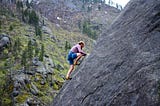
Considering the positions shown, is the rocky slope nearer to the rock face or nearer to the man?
the man

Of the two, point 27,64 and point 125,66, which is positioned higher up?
point 125,66

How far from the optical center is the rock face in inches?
420

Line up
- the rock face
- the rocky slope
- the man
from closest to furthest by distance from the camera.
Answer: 1. the rock face
2. the man
3. the rocky slope

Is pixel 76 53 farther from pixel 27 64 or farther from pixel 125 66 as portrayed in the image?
pixel 27 64

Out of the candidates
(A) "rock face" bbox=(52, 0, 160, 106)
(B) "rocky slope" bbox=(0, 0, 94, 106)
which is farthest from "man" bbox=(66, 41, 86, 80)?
(B) "rocky slope" bbox=(0, 0, 94, 106)

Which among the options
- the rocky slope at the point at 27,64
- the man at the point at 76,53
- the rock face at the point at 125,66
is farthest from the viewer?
the rocky slope at the point at 27,64

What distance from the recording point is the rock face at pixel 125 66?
1066cm

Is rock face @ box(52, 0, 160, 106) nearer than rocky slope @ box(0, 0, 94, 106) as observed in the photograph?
Yes

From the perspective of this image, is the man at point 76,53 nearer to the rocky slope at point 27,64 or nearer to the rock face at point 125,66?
the rock face at point 125,66

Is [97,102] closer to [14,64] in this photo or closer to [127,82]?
[127,82]

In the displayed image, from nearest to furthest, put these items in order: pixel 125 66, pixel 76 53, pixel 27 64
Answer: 1. pixel 125 66
2. pixel 76 53
3. pixel 27 64

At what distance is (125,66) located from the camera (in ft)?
41.1

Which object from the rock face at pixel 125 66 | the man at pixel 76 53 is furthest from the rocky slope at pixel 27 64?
the rock face at pixel 125 66

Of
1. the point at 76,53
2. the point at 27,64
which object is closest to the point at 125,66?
the point at 76,53
